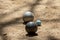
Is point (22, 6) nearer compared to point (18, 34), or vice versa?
point (18, 34)

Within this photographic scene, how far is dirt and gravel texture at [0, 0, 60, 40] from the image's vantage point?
11.4 feet

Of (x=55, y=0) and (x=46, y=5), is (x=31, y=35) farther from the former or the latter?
(x=55, y=0)

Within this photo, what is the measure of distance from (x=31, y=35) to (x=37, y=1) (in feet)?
6.16

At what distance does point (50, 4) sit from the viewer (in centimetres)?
490

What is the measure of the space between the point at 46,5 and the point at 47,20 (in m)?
0.88

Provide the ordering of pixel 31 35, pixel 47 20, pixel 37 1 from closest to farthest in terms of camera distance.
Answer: pixel 31 35
pixel 47 20
pixel 37 1

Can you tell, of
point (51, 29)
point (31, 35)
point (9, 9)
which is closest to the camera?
point (31, 35)

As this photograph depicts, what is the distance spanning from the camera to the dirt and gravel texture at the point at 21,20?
11.4 ft

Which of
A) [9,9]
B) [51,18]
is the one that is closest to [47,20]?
[51,18]

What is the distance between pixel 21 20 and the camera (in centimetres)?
408

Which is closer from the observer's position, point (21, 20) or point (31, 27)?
point (31, 27)

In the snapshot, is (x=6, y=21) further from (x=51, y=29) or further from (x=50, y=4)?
(x=50, y=4)

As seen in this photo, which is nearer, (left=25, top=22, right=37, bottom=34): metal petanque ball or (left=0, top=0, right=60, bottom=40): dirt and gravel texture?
(left=25, top=22, right=37, bottom=34): metal petanque ball

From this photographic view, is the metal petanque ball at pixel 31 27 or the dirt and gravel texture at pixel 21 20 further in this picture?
the dirt and gravel texture at pixel 21 20
